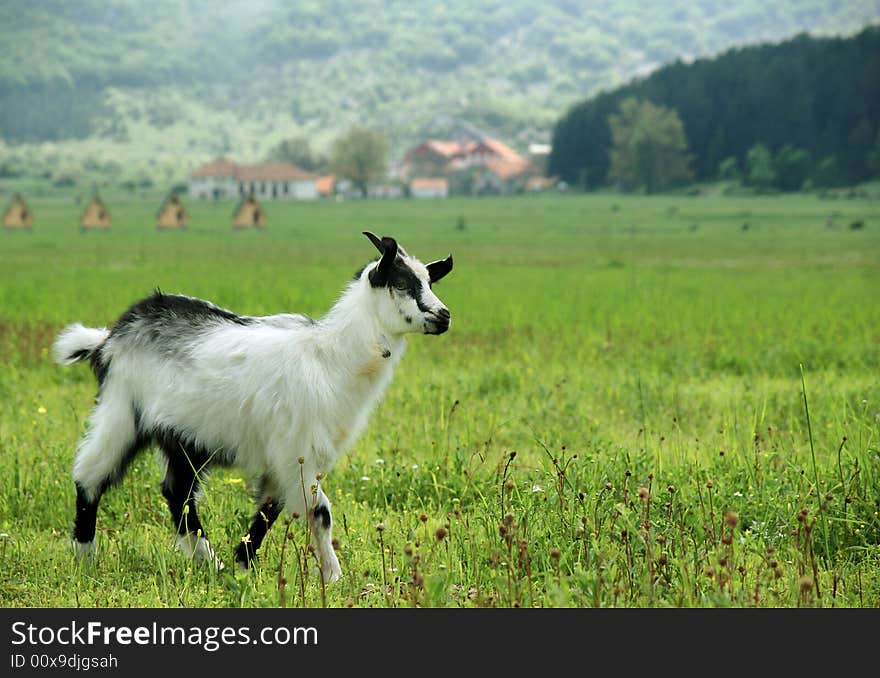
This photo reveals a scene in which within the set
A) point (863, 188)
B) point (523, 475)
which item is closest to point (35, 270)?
point (523, 475)

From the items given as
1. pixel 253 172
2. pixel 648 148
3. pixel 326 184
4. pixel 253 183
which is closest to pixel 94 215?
pixel 648 148

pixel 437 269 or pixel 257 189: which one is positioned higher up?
pixel 437 269

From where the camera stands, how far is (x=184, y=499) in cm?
610

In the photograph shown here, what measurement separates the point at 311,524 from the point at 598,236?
141ft

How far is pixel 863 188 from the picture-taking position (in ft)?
275

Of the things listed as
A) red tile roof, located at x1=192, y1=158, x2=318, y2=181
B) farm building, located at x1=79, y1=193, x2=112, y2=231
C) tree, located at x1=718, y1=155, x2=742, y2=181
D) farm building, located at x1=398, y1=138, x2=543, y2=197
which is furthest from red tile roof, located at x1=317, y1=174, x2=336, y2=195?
farm building, located at x1=79, y1=193, x2=112, y2=231

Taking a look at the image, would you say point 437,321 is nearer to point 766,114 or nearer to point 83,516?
point 83,516

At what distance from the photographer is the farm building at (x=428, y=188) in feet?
412

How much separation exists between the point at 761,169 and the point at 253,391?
9218cm

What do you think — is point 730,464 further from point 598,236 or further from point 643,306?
point 598,236

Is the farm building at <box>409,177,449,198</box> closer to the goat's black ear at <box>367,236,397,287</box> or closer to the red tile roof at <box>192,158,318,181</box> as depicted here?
the red tile roof at <box>192,158,318,181</box>

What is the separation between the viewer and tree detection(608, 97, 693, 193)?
98375 mm

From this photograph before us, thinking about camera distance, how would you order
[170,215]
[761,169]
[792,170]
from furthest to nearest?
1. [761,169]
2. [792,170]
3. [170,215]

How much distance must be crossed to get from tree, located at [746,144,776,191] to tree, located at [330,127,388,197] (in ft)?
147
